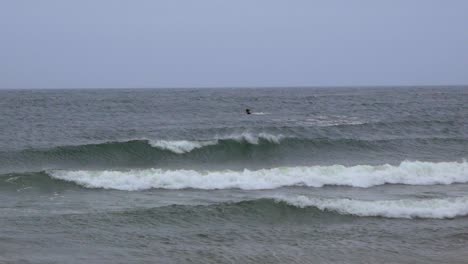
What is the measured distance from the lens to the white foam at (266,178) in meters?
15.9

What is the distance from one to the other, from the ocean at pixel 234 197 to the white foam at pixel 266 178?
0.06 m

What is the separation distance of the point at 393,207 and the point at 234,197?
4.02m

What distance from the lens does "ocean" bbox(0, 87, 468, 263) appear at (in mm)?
9641

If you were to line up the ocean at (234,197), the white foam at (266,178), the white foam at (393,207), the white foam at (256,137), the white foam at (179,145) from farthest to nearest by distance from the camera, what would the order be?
the white foam at (256,137) < the white foam at (179,145) < the white foam at (266,178) < the white foam at (393,207) < the ocean at (234,197)

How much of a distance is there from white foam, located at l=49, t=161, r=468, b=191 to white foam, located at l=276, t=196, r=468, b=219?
2961mm

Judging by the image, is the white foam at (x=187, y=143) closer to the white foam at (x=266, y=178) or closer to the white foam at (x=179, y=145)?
the white foam at (x=179, y=145)

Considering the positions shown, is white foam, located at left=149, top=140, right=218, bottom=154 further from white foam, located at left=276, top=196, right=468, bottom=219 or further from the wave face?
white foam, located at left=276, top=196, right=468, bottom=219

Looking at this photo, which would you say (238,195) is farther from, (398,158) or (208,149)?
(398,158)

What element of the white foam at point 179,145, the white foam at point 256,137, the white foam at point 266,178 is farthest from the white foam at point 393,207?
the white foam at point 256,137

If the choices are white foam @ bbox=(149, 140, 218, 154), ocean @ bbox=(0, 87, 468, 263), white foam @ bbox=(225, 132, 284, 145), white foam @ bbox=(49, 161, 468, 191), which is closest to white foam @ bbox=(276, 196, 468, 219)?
ocean @ bbox=(0, 87, 468, 263)

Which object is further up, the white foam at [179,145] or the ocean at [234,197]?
the white foam at [179,145]

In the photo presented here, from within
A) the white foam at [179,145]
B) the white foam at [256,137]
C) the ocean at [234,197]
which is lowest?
the ocean at [234,197]

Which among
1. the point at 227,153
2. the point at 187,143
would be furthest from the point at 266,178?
the point at 187,143

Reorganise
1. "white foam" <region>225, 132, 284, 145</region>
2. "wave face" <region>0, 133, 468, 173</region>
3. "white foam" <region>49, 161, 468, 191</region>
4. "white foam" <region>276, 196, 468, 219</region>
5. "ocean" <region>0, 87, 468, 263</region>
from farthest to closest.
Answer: "white foam" <region>225, 132, 284, 145</region> → "wave face" <region>0, 133, 468, 173</region> → "white foam" <region>49, 161, 468, 191</region> → "white foam" <region>276, 196, 468, 219</region> → "ocean" <region>0, 87, 468, 263</region>
